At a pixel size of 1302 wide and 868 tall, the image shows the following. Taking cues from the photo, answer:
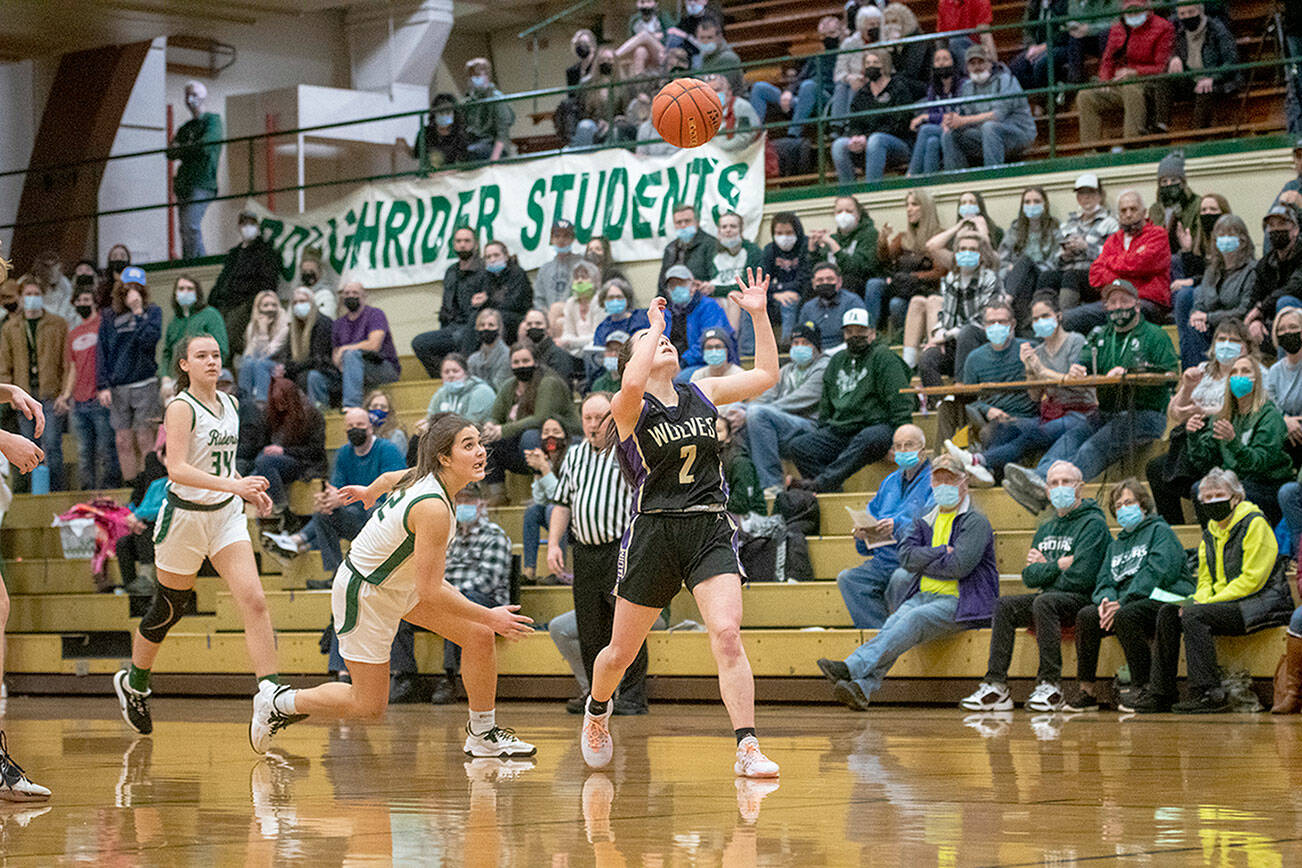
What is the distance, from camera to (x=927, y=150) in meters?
14.8

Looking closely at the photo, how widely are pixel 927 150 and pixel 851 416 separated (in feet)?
11.9

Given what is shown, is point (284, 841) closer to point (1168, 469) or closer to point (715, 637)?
point (715, 637)

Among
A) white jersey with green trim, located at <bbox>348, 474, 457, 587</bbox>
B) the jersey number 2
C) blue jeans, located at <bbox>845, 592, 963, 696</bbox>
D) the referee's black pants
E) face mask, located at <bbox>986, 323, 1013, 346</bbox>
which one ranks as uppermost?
face mask, located at <bbox>986, 323, 1013, 346</bbox>

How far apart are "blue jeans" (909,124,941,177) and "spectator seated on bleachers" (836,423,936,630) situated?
4.40 m

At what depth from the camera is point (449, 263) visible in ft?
56.0

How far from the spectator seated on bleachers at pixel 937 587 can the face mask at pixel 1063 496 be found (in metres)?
0.45

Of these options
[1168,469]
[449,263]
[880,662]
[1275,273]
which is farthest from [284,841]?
[449,263]

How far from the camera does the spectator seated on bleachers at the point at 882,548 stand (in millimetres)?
10820

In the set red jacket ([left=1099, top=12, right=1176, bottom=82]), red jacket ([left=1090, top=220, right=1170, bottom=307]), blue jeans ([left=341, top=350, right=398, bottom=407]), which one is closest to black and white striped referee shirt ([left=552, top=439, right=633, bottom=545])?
red jacket ([left=1090, top=220, right=1170, bottom=307])

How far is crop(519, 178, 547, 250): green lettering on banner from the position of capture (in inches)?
655

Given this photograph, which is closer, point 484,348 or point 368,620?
point 368,620

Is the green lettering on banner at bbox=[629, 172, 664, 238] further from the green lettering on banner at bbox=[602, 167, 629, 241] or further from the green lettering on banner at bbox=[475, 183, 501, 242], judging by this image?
the green lettering on banner at bbox=[475, 183, 501, 242]

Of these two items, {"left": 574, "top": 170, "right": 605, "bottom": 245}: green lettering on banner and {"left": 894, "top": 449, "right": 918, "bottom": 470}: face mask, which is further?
{"left": 574, "top": 170, "right": 605, "bottom": 245}: green lettering on banner

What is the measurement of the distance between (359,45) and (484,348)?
8.04 metres
